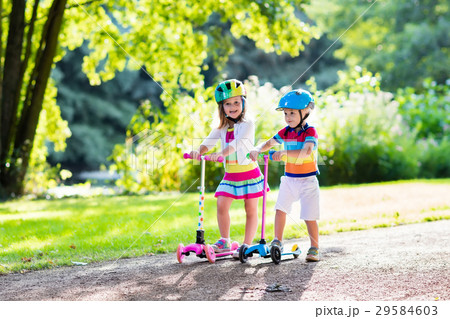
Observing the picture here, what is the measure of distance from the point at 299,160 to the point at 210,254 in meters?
1.05

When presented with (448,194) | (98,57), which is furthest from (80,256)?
(98,57)

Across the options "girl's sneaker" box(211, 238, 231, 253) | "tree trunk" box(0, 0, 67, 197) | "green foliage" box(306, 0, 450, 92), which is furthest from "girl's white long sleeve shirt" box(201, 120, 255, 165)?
"green foliage" box(306, 0, 450, 92)

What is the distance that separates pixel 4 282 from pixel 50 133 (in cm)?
1018

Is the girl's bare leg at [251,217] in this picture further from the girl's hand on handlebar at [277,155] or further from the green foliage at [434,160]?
the green foliage at [434,160]

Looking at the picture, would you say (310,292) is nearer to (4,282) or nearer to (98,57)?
(4,282)

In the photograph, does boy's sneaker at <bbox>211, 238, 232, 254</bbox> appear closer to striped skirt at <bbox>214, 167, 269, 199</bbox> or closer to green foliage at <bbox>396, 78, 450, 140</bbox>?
striped skirt at <bbox>214, 167, 269, 199</bbox>

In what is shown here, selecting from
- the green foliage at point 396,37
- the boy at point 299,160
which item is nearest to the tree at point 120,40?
the boy at point 299,160

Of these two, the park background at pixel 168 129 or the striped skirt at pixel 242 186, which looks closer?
the striped skirt at pixel 242 186

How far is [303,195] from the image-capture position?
196 inches

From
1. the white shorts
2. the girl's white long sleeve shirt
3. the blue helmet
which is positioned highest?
the blue helmet

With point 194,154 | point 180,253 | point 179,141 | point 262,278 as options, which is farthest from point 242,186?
point 179,141

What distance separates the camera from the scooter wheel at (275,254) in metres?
4.79

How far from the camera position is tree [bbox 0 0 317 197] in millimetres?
11008

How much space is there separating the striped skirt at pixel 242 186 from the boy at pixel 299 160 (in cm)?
21
